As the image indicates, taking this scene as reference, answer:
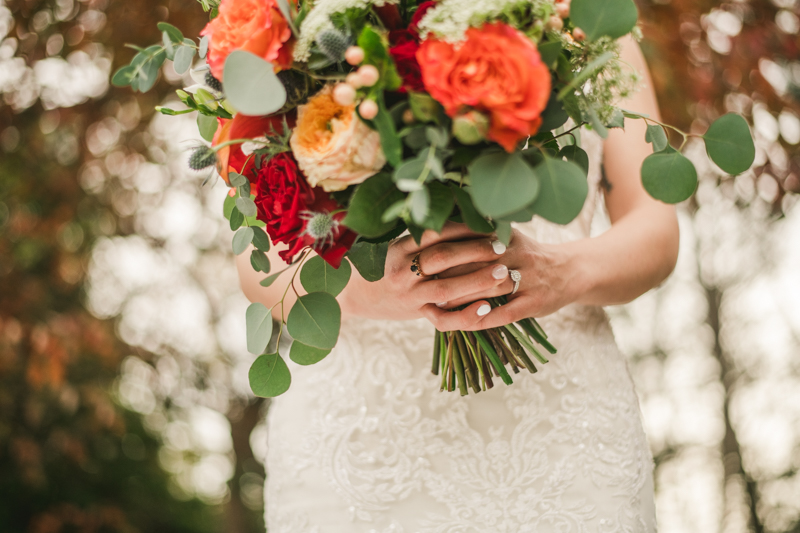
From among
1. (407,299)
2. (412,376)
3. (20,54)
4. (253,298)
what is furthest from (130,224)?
(407,299)

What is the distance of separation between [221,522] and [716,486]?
16.2ft

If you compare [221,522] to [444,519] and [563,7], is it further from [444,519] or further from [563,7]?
[563,7]

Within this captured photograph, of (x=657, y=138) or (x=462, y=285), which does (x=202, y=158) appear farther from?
(x=657, y=138)

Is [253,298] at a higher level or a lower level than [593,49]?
lower

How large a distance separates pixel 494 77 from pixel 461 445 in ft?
2.95

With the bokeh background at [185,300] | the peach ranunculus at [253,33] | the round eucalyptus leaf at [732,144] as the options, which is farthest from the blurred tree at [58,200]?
the round eucalyptus leaf at [732,144]

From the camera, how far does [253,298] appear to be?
1522 mm

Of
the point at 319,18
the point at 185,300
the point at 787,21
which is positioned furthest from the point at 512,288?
the point at 185,300

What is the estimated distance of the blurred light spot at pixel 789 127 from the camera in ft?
8.55

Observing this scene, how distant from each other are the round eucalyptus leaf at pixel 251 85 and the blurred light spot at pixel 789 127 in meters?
2.63

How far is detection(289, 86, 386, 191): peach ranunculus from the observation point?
76 centimetres

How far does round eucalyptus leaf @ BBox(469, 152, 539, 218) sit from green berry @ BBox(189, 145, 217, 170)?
1.23 feet

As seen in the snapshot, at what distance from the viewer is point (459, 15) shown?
709 mm

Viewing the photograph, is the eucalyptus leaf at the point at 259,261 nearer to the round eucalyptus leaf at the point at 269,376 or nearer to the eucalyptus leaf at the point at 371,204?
the round eucalyptus leaf at the point at 269,376
